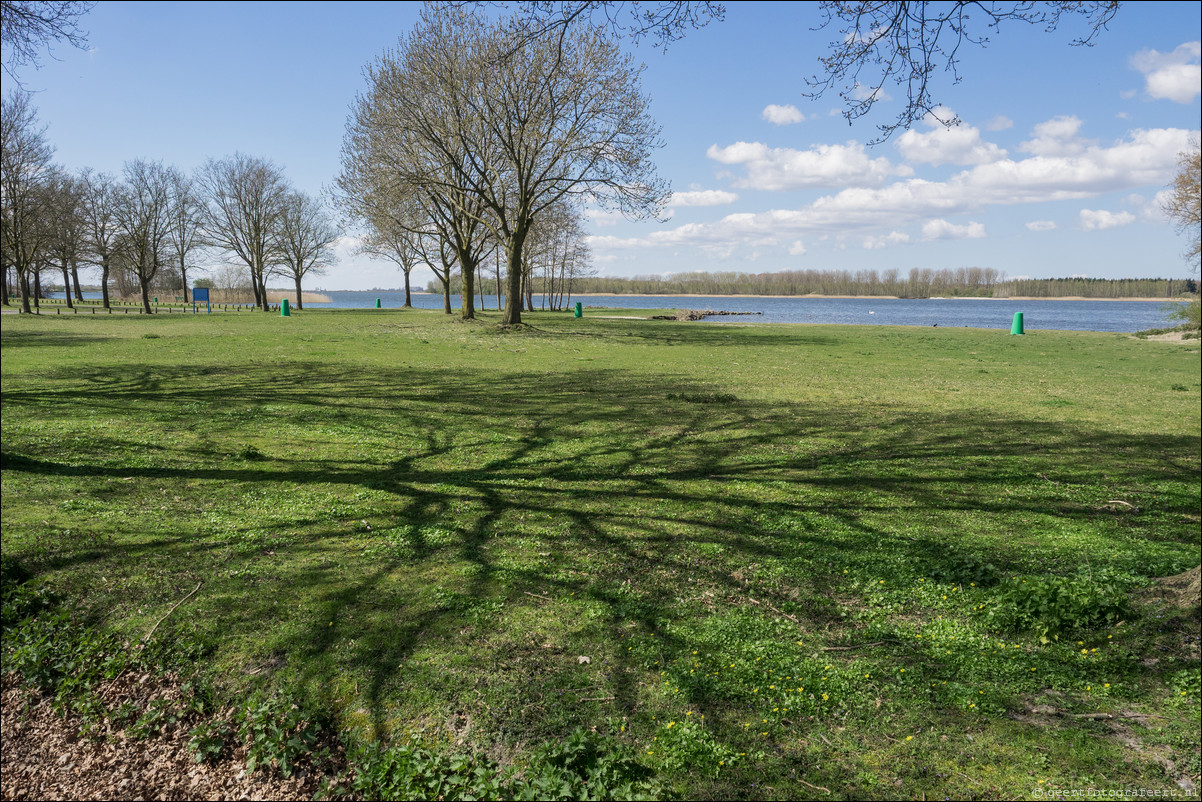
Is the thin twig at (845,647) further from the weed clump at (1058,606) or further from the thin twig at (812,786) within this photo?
the thin twig at (812,786)

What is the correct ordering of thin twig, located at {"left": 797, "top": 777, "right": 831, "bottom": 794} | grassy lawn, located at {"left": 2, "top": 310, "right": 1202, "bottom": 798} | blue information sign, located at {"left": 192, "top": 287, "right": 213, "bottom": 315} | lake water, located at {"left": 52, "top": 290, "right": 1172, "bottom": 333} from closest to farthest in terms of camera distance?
thin twig, located at {"left": 797, "top": 777, "right": 831, "bottom": 794}
grassy lawn, located at {"left": 2, "top": 310, "right": 1202, "bottom": 798}
lake water, located at {"left": 52, "top": 290, "right": 1172, "bottom": 333}
blue information sign, located at {"left": 192, "top": 287, "right": 213, "bottom": 315}

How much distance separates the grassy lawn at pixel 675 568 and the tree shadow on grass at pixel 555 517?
0.04 m

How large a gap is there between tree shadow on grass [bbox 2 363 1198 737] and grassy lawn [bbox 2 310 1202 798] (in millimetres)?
37

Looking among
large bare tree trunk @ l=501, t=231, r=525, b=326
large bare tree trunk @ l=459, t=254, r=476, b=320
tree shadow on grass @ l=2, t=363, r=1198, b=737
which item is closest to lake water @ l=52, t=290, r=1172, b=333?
large bare tree trunk @ l=459, t=254, r=476, b=320

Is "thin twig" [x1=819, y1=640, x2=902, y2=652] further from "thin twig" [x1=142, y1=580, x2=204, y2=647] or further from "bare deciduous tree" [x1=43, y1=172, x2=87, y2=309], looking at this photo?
"bare deciduous tree" [x1=43, y1=172, x2=87, y2=309]

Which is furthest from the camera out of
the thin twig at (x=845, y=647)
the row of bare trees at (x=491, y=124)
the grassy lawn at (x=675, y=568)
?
the row of bare trees at (x=491, y=124)

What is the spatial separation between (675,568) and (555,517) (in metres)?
1.62

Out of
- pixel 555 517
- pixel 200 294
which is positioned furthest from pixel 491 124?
pixel 200 294

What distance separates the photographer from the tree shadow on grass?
4.53 m

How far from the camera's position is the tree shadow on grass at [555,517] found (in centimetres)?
453

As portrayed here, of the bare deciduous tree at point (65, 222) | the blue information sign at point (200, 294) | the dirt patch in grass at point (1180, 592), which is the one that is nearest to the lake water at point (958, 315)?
the blue information sign at point (200, 294)

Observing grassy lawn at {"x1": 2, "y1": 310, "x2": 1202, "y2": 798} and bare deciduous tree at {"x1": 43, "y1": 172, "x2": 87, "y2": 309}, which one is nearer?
grassy lawn at {"x1": 2, "y1": 310, "x2": 1202, "y2": 798}

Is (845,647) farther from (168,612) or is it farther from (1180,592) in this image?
(168,612)

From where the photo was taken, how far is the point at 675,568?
5.59 metres
